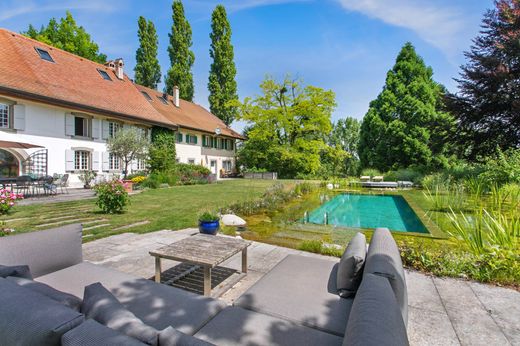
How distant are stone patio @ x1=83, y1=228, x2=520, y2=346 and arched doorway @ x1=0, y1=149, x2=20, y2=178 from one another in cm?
1141

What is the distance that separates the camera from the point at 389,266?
194 cm

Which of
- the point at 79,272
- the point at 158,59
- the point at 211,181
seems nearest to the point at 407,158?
the point at 211,181

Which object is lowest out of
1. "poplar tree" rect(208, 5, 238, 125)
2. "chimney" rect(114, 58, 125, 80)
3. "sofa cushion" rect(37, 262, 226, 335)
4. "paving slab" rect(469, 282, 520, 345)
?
"paving slab" rect(469, 282, 520, 345)

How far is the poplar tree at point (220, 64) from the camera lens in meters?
29.8

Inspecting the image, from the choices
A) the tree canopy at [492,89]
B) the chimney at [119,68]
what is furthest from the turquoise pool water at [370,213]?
the chimney at [119,68]

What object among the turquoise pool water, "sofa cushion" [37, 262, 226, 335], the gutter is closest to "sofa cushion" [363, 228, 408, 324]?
"sofa cushion" [37, 262, 226, 335]

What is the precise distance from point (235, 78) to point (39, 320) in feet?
104

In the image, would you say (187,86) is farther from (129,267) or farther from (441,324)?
(441,324)

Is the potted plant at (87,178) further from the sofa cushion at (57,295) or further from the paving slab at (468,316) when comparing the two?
the paving slab at (468,316)

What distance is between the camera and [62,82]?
14.6m

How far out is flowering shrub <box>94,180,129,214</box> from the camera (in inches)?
307

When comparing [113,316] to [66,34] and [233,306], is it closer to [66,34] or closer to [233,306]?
[233,306]

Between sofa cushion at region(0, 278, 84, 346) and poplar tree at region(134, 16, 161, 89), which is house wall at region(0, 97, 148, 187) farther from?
poplar tree at region(134, 16, 161, 89)

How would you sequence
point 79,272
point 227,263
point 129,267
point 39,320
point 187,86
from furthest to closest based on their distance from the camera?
point 187,86, point 227,263, point 129,267, point 79,272, point 39,320
